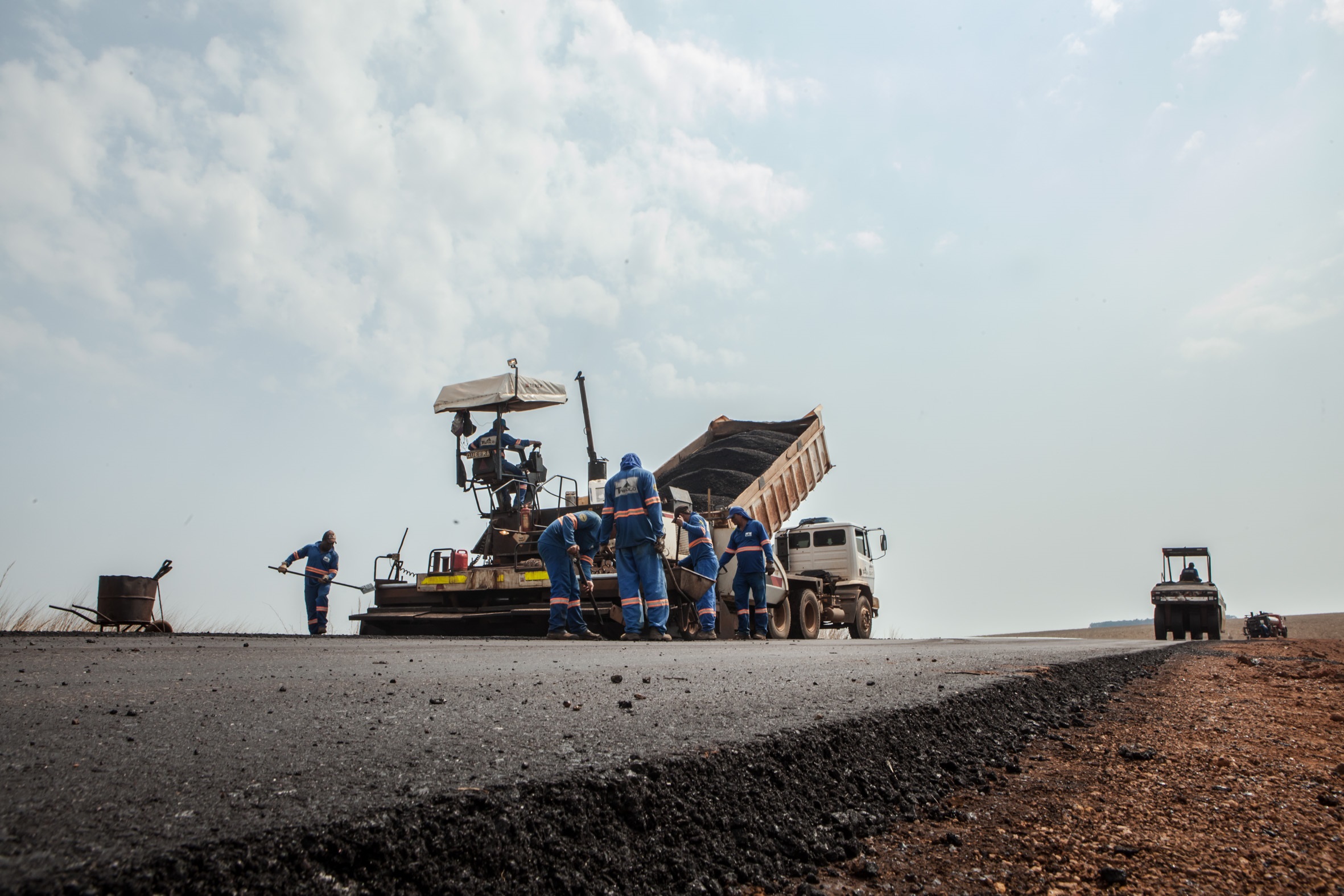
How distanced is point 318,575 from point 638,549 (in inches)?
216

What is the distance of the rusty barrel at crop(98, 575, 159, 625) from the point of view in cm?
830

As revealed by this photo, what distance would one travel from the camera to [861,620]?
546 inches

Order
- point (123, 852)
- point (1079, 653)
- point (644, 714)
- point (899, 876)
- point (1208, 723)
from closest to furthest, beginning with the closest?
1. point (123, 852)
2. point (899, 876)
3. point (644, 714)
4. point (1208, 723)
5. point (1079, 653)

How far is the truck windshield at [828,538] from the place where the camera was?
1382 cm

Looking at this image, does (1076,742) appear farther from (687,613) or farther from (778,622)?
(778,622)

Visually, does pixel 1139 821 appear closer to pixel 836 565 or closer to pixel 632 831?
pixel 632 831

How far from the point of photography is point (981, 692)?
3494 mm

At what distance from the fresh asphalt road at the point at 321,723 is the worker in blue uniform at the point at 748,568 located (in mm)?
5517

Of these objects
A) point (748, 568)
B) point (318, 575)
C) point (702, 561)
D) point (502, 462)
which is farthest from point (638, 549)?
A: point (318, 575)

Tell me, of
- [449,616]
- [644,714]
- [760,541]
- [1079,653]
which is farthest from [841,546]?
[644,714]

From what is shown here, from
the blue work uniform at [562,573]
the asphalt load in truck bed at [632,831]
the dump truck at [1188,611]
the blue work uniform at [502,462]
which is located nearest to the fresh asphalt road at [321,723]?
the asphalt load in truck bed at [632,831]

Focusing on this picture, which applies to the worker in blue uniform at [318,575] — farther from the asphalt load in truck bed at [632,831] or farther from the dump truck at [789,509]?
the asphalt load in truck bed at [632,831]

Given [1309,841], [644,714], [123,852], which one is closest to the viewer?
[123,852]

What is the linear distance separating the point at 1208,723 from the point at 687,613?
704 cm
